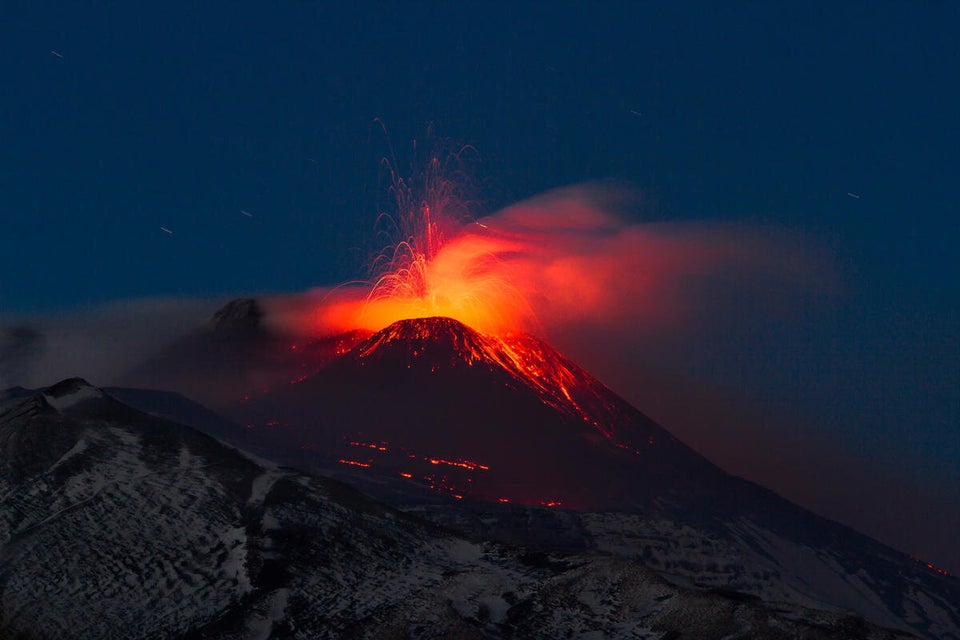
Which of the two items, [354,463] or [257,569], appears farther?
[354,463]

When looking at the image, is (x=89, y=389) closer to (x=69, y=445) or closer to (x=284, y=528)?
(x=69, y=445)

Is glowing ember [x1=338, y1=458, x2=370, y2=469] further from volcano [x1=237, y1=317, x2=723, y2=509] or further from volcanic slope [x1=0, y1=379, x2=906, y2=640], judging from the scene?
volcanic slope [x1=0, y1=379, x2=906, y2=640]

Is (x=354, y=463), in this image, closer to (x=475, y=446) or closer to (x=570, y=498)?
(x=475, y=446)

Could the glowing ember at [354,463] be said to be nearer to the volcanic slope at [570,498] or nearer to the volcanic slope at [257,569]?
the volcanic slope at [570,498]

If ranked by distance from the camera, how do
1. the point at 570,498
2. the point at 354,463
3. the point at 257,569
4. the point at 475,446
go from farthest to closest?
1. the point at 475,446
2. the point at 570,498
3. the point at 354,463
4. the point at 257,569

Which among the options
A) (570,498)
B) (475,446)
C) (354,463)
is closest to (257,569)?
(354,463)

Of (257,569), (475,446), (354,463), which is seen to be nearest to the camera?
(257,569)

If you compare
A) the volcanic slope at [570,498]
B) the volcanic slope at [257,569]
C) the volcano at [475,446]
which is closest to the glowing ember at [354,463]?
the volcano at [475,446]

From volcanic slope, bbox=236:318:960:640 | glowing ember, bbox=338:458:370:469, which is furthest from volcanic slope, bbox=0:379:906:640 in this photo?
glowing ember, bbox=338:458:370:469

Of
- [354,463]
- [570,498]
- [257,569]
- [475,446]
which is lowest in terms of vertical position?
[257,569]

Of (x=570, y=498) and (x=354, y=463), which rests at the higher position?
(x=570, y=498)
